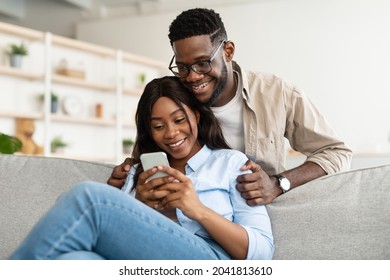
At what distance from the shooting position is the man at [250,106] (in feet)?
6.55

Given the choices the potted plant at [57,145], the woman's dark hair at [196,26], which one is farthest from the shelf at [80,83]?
the woman's dark hair at [196,26]

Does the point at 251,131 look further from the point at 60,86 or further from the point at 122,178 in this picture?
the point at 60,86

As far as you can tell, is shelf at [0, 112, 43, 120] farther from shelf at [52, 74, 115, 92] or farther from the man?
the man

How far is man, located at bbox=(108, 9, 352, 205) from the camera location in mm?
1997

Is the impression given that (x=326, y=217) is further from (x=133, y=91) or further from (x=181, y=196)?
(x=133, y=91)

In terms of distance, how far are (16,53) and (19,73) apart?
0.71ft

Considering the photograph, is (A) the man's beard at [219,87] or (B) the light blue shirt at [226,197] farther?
(A) the man's beard at [219,87]

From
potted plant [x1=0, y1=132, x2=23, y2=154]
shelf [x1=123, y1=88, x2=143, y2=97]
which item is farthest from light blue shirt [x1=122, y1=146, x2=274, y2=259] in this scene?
shelf [x1=123, y1=88, x2=143, y2=97]

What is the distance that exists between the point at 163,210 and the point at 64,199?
1.52ft

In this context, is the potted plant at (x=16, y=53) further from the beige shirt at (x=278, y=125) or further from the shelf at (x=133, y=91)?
the beige shirt at (x=278, y=125)

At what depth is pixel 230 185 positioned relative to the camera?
1.80m

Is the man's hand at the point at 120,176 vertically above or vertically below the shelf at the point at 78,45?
below

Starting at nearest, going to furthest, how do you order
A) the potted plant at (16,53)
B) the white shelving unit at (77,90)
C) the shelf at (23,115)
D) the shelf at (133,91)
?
the shelf at (23,115) < the potted plant at (16,53) < the white shelving unit at (77,90) < the shelf at (133,91)

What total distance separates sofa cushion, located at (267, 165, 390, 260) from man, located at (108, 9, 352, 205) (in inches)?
6.4
